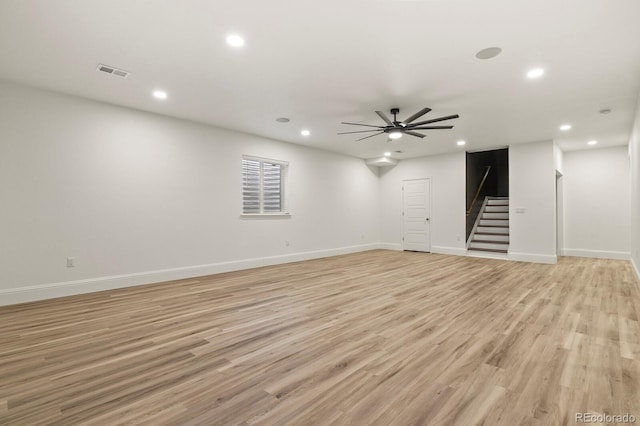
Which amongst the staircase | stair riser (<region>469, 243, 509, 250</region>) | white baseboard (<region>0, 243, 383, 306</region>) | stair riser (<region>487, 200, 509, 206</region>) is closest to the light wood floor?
white baseboard (<region>0, 243, 383, 306</region>)

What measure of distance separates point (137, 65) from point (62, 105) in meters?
1.79

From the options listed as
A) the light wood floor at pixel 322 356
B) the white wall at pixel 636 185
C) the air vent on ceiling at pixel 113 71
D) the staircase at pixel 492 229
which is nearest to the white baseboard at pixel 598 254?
the staircase at pixel 492 229

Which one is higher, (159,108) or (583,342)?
(159,108)

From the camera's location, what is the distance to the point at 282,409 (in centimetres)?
181

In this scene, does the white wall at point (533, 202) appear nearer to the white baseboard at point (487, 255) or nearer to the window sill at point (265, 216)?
the white baseboard at point (487, 255)

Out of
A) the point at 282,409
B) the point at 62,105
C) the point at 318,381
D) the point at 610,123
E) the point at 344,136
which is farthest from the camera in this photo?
the point at 344,136

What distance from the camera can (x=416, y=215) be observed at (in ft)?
30.5

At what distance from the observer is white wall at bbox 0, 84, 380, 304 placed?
13.3ft

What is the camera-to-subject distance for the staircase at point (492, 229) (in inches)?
335

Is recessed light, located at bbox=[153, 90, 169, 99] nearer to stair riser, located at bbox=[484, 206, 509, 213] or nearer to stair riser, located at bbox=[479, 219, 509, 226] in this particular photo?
stair riser, located at bbox=[479, 219, 509, 226]

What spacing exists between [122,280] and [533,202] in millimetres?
8684

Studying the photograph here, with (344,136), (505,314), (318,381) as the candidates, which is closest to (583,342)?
(505,314)

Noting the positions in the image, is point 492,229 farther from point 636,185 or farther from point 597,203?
point 636,185

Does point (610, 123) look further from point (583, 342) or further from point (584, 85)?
point (583, 342)
